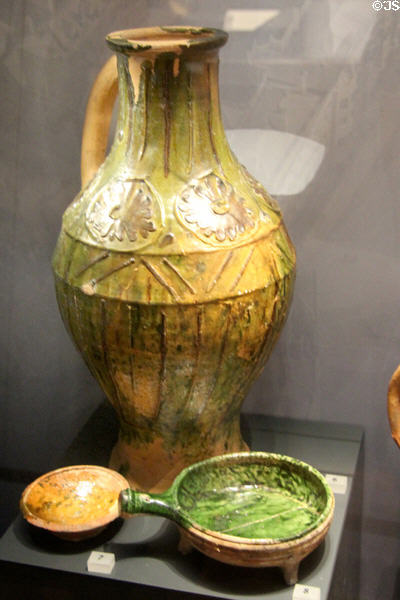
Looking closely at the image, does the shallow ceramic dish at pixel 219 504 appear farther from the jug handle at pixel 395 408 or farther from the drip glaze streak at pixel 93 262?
the drip glaze streak at pixel 93 262

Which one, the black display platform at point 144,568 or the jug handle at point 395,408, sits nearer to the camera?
the black display platform at point 144,568

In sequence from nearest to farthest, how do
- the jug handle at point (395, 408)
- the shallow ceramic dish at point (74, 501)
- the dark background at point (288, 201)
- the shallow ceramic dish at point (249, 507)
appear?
the shallow ceramic dish at point (249, 507)
the shallow ceramic dish at point (74, 501)
the jug handle at point (395, 408)
the dark background at point (288, 201)

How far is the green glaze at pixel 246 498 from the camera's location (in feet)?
4.05

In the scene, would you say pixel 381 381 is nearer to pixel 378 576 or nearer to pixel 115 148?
pixel 378 576

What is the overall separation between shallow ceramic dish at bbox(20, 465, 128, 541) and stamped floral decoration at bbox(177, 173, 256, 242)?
43 cm

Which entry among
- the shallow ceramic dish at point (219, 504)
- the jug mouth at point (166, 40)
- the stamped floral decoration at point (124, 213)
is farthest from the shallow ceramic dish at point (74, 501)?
the jug mouth at point (166, 40)

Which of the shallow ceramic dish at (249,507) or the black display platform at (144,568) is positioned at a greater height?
the shallow ceramic dish at (249,507)

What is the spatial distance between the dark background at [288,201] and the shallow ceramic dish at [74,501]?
0.90 ft

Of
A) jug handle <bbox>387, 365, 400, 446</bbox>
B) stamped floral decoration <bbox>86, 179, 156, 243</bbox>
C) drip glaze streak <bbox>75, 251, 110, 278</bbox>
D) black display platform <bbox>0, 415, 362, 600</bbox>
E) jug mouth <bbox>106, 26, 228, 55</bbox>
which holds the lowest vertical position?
black display platform <bbox>0, 415, 362, 600</bbox>

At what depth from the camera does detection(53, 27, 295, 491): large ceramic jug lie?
4.05 ft

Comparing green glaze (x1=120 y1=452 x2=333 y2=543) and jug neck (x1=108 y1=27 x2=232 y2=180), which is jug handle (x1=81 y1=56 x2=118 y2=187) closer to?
jug neck (x1=108 y1=27 x2=232 y2=180)

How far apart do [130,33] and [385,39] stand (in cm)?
46

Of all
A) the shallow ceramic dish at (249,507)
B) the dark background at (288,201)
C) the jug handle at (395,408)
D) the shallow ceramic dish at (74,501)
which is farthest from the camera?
the dark background at (288,201)

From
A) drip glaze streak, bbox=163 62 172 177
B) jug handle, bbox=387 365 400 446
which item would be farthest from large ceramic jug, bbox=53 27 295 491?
jug handle, bbox=387 365 400 446
